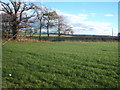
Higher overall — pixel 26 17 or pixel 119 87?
pixel 26 17

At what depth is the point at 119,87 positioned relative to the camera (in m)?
6.28

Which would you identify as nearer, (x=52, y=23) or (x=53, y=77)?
(x=53, y=77)

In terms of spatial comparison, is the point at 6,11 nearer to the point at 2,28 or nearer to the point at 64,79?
the point at 2,28

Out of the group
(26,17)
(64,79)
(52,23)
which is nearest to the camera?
(64,79)

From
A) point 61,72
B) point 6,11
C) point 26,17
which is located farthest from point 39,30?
point 61,72

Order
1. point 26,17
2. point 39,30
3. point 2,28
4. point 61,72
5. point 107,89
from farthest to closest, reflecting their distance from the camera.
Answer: point 39,30, point 26,17, point 2,28, point 61,72, point 107,89

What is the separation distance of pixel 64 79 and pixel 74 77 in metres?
0.57

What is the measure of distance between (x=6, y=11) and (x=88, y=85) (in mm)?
39369

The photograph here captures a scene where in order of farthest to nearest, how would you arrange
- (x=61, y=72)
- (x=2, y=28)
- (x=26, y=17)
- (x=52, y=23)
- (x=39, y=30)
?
(x=52, y=23), (x=39, y=30), (x=26, y=17), (x=2, y=28), (x=61, y=72)

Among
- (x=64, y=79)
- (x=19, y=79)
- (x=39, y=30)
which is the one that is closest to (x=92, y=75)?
(x=64, y=79)

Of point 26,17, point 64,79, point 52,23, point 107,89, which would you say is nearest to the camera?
point 107,89

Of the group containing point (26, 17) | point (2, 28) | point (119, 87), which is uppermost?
point (26, 17)

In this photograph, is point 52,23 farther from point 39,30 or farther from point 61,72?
point 61,72

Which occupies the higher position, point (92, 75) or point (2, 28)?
point (2, 28)
